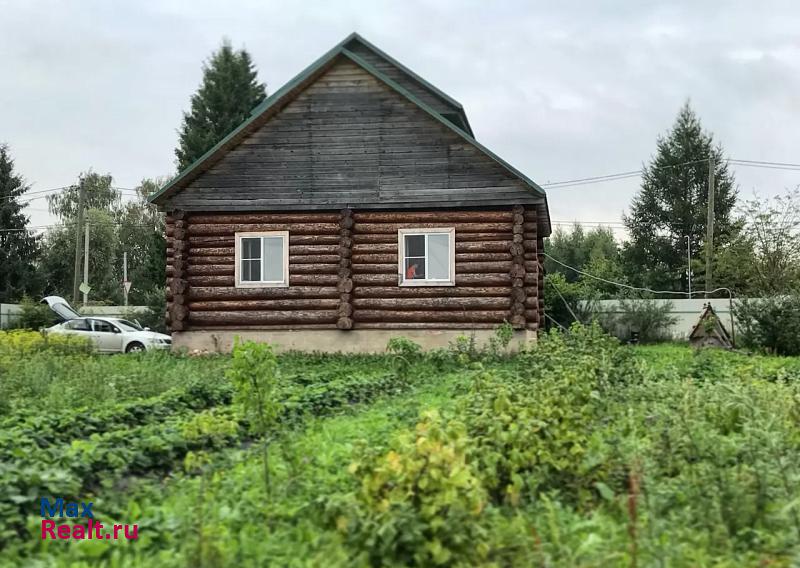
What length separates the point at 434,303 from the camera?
18.8 meters

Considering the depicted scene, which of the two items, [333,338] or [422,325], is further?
[333,338]

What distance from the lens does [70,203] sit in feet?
208

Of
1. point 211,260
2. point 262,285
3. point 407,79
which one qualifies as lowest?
point 262,285

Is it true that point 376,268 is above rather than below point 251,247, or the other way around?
below

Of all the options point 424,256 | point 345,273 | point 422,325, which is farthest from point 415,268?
point 345,273

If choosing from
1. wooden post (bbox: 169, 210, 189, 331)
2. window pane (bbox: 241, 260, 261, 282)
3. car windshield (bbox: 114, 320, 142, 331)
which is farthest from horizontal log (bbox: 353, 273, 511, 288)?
car windshield (bbox: 114, 320, 142, 331)

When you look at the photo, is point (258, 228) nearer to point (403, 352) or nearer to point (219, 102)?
point (403, 352)

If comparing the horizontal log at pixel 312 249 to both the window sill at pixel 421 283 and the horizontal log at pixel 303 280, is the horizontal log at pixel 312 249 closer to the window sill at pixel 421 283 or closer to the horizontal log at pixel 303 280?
the horizontal log at pixel 303 280

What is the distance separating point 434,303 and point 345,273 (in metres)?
2.18

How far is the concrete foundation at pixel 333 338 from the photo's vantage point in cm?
1858

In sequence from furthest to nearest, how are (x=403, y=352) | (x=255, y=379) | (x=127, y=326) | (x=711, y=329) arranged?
(x=127, y=326) < (x=711, y=329) < (x=403, y=352) < (x=255, y=379)

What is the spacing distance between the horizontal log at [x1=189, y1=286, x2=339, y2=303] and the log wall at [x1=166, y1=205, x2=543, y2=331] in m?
0.02

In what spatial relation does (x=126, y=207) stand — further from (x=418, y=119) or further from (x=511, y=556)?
(x=511, y=556)

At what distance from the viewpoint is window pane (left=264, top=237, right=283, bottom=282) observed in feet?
63.9
